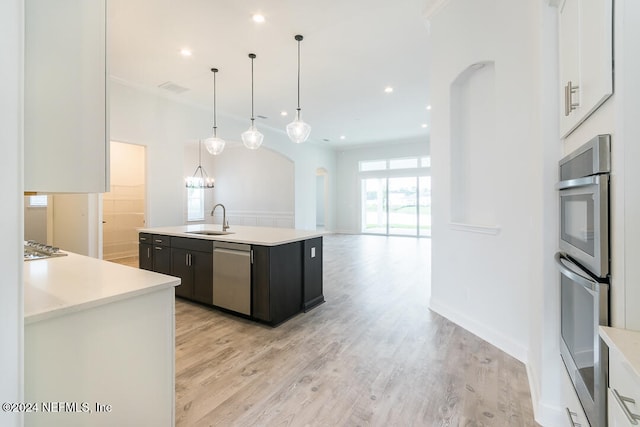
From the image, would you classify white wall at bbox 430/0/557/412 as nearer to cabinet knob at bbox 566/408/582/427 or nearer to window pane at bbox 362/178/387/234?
cabinet knob at bbox 566/408/582/427

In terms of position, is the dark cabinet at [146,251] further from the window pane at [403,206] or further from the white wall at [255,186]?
the window pane at [403,206]

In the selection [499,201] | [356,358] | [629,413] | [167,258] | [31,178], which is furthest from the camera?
[167,258]

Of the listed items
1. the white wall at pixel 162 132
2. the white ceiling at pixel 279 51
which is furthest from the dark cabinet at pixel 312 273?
the white wall at pixel 162 132

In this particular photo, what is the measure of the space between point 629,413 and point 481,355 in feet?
6.24

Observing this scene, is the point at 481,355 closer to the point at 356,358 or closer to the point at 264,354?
the point at 356,358

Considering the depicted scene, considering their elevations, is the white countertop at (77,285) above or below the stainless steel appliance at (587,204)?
below

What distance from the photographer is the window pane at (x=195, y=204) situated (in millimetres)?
10211

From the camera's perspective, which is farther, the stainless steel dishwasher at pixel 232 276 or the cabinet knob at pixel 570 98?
the stainless steel dishwasher at pixel 232 276

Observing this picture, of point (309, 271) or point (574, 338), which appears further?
point (309, 271)

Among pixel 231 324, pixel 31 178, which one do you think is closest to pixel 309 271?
pixel 231 324

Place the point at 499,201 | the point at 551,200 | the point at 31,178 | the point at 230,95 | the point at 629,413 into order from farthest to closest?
the point at 230,95, the point at 499,201, the point at 551,200, the point at 31,178, the point at 629,413

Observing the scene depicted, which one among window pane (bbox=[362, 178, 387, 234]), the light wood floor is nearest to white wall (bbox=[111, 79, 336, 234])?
the light wood floor

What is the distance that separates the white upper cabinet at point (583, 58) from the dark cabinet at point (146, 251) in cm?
452

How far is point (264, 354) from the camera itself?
2469mm
